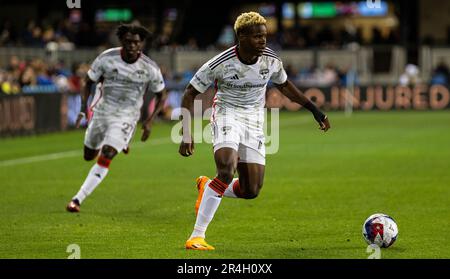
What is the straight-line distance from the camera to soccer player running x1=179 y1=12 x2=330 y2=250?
10.9 metres

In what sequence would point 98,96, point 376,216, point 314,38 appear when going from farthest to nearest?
point 314,38
point 98,96
point 376,216

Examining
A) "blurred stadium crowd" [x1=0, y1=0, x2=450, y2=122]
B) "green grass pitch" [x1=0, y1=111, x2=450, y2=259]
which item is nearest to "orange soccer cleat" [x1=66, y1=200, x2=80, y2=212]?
"green grass pitch" [x1=0, y1=111, x2=450, y2=259]

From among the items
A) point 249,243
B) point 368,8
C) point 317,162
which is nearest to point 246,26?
point 249,243

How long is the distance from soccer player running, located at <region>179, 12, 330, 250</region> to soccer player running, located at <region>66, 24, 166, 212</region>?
3480 mm

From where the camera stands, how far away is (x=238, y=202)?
15484 millimetres

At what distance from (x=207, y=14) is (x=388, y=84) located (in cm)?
1232

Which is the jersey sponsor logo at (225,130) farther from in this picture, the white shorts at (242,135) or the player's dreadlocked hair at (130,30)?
the player's dreadlocked hair at (130,30)

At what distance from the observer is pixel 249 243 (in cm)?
1145

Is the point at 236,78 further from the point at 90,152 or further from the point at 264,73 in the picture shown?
the point at 90,152

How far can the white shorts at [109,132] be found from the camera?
14.9 metres

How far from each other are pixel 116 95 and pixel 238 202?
2307mm

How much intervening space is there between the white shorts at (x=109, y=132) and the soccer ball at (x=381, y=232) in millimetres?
4953

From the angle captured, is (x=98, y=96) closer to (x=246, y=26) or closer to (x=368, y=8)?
(x=246, y=26)

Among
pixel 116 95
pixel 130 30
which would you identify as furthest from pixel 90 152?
pixel 130 30
